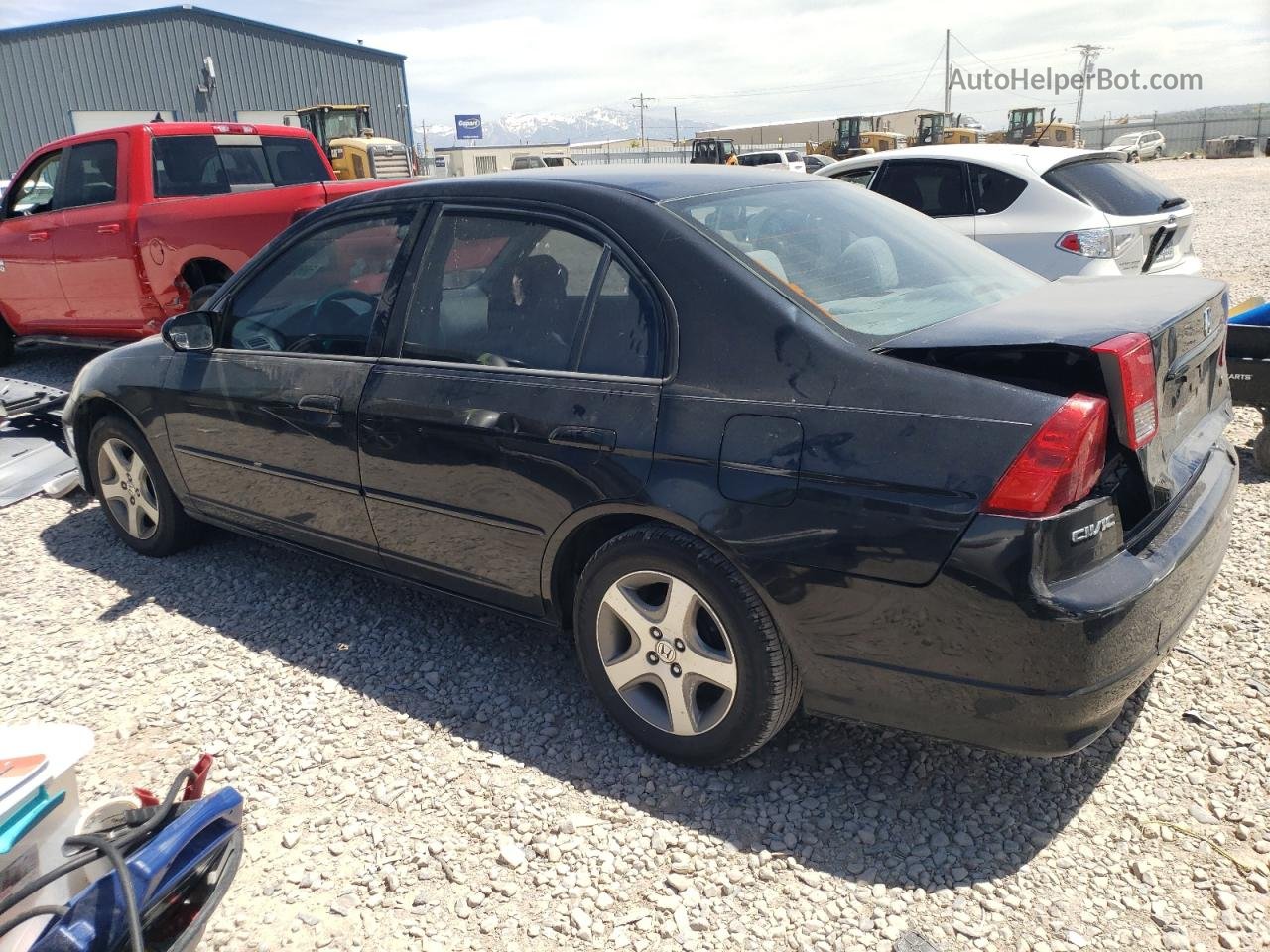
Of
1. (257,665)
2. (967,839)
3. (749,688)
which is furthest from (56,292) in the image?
(967,839)

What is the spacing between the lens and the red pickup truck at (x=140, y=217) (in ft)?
21.9

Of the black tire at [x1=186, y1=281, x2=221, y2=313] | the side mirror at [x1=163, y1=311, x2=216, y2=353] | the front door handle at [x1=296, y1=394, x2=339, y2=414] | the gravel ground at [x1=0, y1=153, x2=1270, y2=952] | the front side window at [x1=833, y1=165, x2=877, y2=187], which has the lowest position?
the gravel ground at [x1=0, y1=153, x2=1270, y2=952]

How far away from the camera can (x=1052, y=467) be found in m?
2.06

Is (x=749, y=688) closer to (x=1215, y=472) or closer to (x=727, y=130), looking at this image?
(x=1215, y=472)

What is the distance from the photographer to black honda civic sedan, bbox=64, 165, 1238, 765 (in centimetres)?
214

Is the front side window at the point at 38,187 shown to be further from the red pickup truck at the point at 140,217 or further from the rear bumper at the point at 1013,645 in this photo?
the rear bumper at the point at 1013,645

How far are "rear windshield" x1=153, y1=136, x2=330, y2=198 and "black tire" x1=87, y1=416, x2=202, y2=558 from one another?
3583mm

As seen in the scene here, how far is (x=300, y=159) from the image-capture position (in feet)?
27.7

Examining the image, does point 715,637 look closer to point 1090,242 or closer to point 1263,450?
point 1263,450

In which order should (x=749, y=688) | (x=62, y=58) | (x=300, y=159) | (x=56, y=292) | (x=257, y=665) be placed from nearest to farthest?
(x=749, y=688), (x=257, y=665), (x=56, y=292), (x=300, y=159), (x=62, y=58)

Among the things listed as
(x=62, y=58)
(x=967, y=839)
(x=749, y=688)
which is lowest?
(x=967, y=839)

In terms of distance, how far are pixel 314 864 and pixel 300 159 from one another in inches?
291

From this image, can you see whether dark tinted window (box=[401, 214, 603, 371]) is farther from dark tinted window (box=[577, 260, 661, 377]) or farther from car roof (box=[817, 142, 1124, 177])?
car roof (box=[817, 142, 1124, 177])

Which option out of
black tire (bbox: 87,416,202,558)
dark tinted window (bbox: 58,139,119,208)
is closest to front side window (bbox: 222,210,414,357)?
black tire (bbox: 87,416,202,558)
